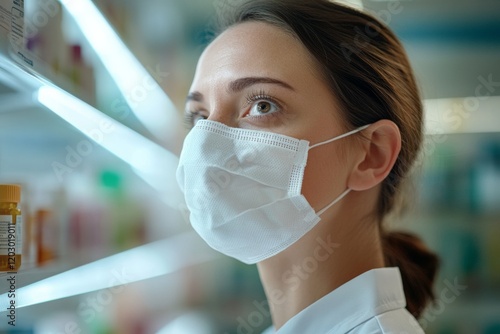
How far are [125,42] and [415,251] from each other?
149 centimetres

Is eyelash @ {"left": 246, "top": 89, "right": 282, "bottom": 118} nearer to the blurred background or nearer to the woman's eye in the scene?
the woman's eye

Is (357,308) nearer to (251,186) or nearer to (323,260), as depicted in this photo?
(323,260)

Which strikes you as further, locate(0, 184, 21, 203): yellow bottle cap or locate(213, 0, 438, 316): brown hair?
locate(213, 0, 438, 316): brown hair

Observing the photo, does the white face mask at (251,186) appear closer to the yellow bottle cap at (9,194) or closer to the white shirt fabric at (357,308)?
the white shirt fabric at (357,308)

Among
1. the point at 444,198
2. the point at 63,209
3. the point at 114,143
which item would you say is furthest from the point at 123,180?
the point at 444,198

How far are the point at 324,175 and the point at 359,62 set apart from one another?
290mm

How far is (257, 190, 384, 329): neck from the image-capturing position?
153 centimetres

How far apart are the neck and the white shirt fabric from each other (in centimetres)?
5

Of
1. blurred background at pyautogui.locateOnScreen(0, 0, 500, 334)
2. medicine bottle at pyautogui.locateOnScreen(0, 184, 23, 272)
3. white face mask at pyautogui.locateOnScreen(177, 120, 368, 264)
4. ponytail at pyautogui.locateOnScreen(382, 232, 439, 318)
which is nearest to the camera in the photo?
medicine bottle at pyautogui.locateOnScreen(0, 184, 23, 272)

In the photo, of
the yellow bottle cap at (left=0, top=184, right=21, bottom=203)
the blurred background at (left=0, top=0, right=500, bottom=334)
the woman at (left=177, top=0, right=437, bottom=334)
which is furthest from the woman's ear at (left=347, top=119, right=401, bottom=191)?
the blurred background at (left=0, top=0, right=500, bottom=334)

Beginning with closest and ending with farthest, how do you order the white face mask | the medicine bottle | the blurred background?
the medicine bottle, the white face mask, the blurred background

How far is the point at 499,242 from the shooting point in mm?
2857

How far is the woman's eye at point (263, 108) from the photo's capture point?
1.46 meters

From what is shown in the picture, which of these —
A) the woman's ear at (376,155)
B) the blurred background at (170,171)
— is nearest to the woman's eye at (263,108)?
the woman's ear at (376,155)
